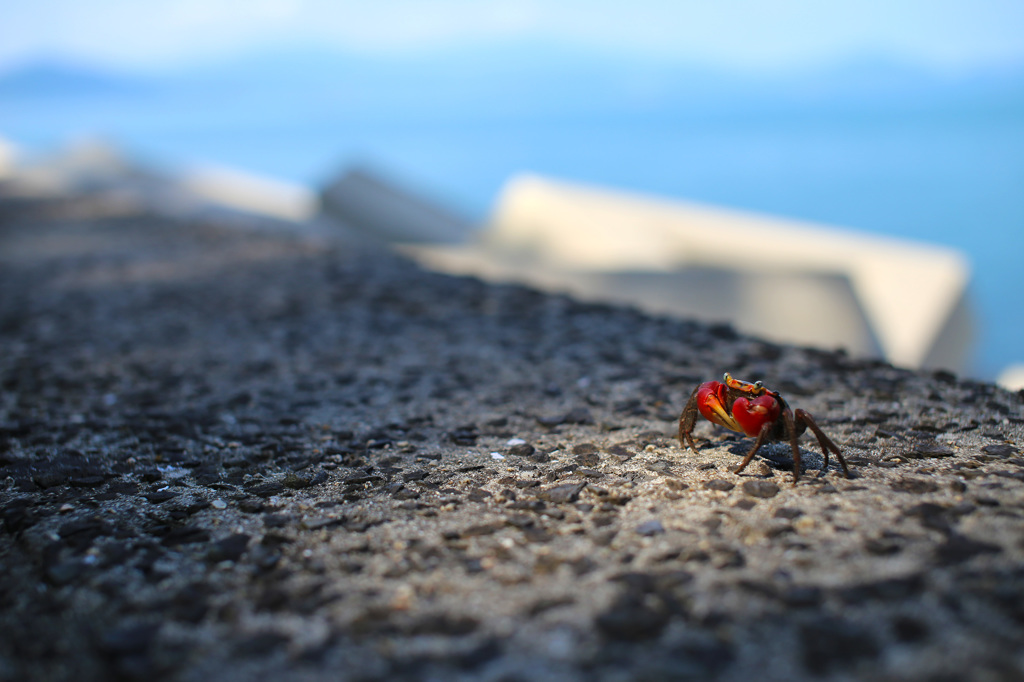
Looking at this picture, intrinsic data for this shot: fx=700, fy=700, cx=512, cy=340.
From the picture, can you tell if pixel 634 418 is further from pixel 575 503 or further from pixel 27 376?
pixel 27 376

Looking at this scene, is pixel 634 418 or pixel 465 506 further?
pixel 634 418

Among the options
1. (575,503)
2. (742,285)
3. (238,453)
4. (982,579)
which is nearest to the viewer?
(982,579)

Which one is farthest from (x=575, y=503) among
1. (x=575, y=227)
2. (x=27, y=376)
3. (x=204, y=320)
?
(x=575, y=227)

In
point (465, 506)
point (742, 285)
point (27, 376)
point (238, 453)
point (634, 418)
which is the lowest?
point (27, 376)

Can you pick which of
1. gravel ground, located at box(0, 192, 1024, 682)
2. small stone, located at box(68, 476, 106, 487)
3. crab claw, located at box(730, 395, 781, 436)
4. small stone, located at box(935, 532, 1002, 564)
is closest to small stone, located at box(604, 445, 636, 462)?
gravel ground, located at box(0, 192, 1024, 682)

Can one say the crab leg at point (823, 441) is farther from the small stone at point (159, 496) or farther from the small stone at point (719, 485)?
the small stone at point (159, 496)

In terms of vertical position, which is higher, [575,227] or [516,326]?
[575,227]
